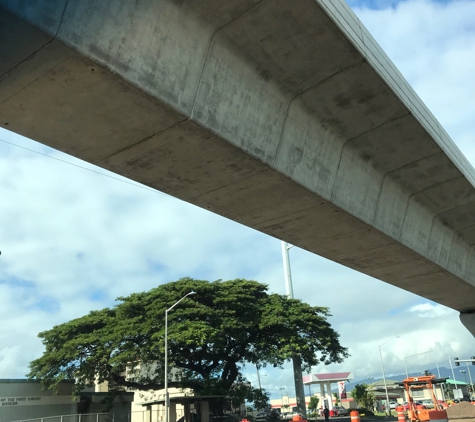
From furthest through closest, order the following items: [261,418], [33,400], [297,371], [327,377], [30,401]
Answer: [327,377]
[261,418]
[297,371]
[33,400]
[30,401]

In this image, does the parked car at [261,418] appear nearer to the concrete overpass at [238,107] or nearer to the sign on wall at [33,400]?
the sign on wall at [33,400]

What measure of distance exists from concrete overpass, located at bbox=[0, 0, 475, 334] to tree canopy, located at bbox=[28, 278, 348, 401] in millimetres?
25552

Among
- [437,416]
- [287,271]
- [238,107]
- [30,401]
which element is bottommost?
[437,416]

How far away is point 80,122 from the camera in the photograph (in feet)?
20.1

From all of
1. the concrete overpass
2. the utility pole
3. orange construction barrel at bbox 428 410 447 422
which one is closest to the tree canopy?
the utility pole

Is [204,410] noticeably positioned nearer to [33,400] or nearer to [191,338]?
[191,338]

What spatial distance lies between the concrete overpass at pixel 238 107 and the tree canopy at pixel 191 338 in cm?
2555

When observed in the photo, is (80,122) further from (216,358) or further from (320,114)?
(216,358)

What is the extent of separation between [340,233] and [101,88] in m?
6.34

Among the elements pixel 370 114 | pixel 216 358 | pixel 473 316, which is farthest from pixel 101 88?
pixel 216 358

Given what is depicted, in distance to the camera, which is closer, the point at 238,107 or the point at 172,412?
the point at 238,107

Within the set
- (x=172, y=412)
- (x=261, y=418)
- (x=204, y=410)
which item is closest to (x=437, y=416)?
(x=204, y=410)

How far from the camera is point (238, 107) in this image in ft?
21.8

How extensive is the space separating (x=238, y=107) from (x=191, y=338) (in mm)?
28856
